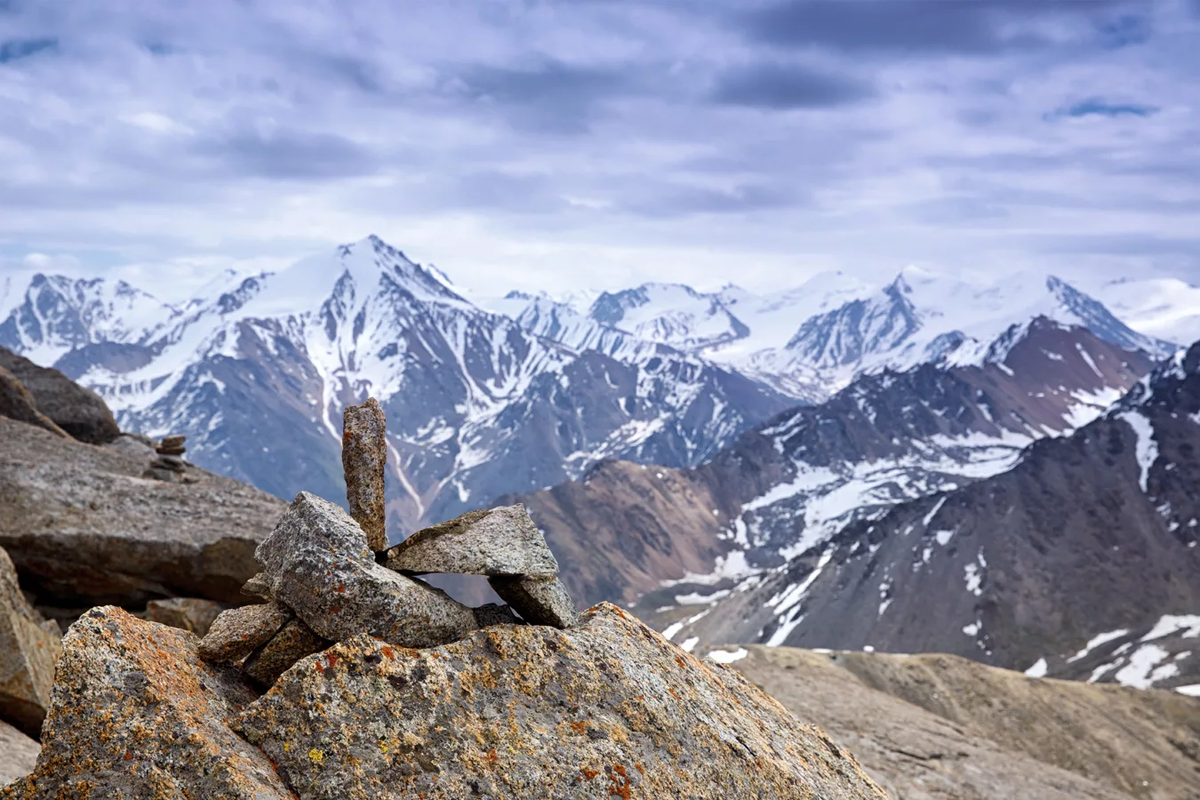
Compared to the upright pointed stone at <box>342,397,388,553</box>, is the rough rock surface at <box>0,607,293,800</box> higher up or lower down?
lower down

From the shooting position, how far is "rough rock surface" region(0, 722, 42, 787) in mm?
14400

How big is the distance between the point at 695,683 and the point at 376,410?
639 centimetres

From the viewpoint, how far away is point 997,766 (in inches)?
1261

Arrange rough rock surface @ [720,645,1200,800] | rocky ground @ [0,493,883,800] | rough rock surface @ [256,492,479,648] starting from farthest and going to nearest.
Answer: rough rock surface @ [720,645,1200,800] < rough rock surface @ [256,492,479,648] < rocky ground @ [0,493,883,800]

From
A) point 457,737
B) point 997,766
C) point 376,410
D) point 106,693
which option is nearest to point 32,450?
point 376,410

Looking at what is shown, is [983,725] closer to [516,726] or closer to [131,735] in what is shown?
[516,726]

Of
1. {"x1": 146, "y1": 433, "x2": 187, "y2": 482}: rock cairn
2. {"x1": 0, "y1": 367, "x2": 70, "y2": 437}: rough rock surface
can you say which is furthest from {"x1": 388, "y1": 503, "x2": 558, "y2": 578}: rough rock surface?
{"x1": 0, "y1": 367, "x2": 70, "y2": 437}: rough rock surface

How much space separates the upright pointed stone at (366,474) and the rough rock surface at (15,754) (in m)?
6.54

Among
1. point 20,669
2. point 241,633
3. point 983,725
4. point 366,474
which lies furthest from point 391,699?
point 983,725

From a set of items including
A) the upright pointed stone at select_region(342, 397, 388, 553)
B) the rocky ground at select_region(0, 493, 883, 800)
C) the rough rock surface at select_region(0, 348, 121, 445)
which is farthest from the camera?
the rough rock surface at select_region(0, 348, 121, 445)

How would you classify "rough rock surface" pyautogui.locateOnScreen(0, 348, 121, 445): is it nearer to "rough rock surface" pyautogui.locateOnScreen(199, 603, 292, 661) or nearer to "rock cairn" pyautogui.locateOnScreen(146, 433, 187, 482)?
"rock cairn" pyautogui.locateOnScreen(146, 433, 187, 482)

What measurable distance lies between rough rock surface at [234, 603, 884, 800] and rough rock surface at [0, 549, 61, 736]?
378 inches

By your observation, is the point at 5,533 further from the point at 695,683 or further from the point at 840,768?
the point at 840,768

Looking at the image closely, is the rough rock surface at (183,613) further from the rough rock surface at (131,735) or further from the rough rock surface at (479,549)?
the rough rock surface at (131,735)
